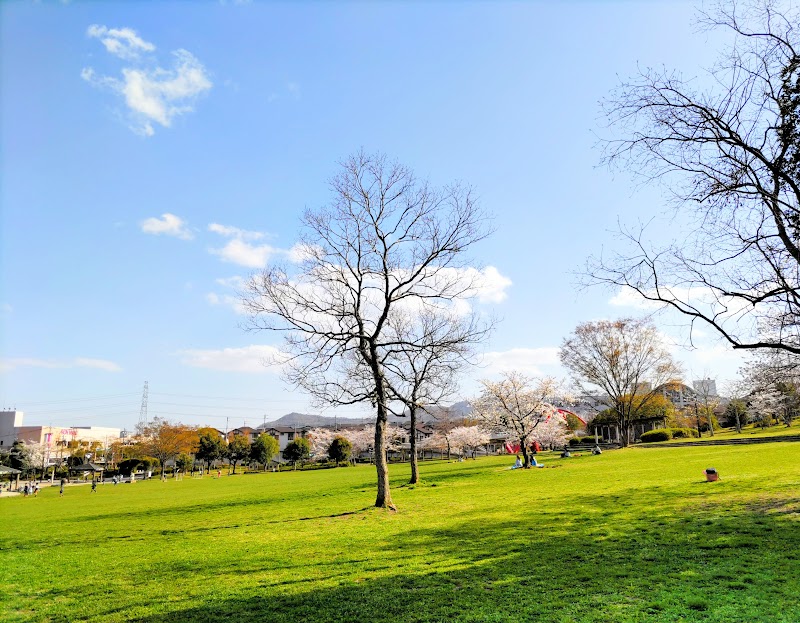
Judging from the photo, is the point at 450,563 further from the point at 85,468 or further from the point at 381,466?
the point at 85,468

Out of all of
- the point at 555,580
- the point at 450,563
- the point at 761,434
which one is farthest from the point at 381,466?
the point at 761,434

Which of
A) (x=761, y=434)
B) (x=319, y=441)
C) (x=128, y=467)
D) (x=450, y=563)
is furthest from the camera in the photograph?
(x=319, y=441)

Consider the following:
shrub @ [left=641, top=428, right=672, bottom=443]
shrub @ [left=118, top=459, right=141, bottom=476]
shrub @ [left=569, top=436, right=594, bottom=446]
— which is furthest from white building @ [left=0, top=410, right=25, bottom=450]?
shrub @ [left=641, top=428, right=672, bottom=443]

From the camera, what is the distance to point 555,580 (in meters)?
7.15

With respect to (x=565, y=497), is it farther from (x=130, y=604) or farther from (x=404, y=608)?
(x=130, y=604)

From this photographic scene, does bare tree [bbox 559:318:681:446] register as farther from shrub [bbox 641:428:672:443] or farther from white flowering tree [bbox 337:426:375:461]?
white flowering tree [bbox 337:426:375:461]

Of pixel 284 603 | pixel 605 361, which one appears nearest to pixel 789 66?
pixel 284 603

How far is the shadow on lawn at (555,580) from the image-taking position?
5.92m

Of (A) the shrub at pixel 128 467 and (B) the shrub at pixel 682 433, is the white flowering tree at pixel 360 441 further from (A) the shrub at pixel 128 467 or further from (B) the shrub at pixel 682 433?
(B) the shrub at pixel 682 433

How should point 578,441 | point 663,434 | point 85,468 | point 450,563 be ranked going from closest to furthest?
point 450,563 → point 663,434 → point 85,468 → point 578,441

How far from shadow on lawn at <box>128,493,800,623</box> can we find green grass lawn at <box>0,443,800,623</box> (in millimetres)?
31

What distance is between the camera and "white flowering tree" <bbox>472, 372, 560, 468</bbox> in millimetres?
35812

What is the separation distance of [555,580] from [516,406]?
31.0 m

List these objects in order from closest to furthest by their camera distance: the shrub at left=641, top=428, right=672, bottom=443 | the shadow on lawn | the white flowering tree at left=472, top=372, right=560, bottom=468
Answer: the shadow on lawn → the white flowering tree at left=472, top=372, right=560, bottom=468 → the shrub at left=641, top=428, right=672, bottom=443
